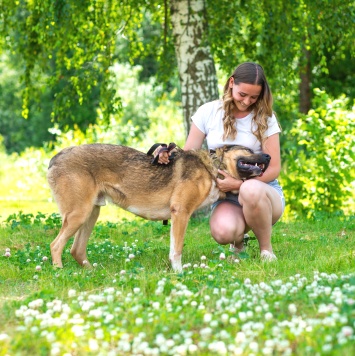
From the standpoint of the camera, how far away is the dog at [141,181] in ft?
19.6

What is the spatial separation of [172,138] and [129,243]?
466 inches

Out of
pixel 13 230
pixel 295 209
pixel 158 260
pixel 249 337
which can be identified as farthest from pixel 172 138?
pixel 249 337

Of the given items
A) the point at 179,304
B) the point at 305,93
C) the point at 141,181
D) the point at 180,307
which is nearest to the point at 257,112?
the point at 141,181

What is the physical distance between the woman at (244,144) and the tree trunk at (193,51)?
2909 mm

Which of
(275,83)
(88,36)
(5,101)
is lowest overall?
(5,101)

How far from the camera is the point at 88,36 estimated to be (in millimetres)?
10234

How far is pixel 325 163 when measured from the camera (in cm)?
994

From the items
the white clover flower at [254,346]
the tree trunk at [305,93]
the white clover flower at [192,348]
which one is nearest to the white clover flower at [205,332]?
the white clover flower at [192,348]

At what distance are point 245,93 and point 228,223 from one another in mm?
1244

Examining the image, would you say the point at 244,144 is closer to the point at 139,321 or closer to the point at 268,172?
the point at 268,172

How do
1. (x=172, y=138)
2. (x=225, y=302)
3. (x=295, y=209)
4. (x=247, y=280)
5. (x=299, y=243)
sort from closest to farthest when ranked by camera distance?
(x=225, y=302) → (x=247, y=280) → (x=299, y=243) → (x=295, y=209) → (x=172, y=138)

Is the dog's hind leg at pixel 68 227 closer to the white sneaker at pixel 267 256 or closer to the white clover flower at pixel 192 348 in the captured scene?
the white sneaker at pixel 267 256

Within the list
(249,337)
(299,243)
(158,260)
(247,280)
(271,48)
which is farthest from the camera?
(271,48)

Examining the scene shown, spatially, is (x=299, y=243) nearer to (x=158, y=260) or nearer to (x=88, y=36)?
(x=158, y=260)
